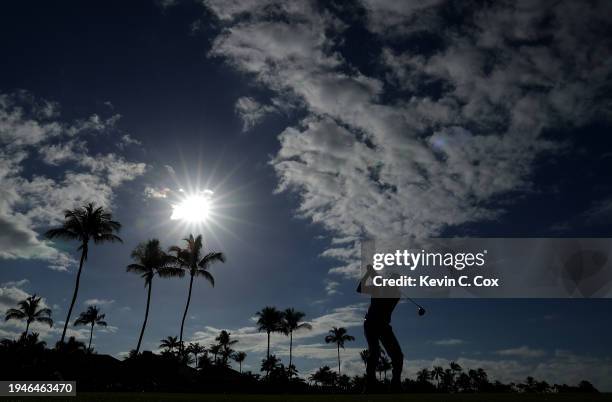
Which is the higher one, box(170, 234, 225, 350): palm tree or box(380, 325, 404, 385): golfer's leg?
box(170, 234, 225, 350): palm tree

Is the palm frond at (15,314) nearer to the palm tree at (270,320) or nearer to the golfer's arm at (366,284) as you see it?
the palm tree at (270,320)

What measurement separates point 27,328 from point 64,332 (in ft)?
128

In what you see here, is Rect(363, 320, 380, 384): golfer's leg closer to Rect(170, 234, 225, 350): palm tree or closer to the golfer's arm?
the golfer's arm

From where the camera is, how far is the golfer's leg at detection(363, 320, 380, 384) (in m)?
9.17

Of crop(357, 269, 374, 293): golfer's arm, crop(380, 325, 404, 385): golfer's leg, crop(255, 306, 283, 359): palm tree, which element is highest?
crop(255, 306, 283, 359): palm tree

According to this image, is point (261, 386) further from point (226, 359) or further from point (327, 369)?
point (327, 369)

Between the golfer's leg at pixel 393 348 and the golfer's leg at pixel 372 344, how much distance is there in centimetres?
14

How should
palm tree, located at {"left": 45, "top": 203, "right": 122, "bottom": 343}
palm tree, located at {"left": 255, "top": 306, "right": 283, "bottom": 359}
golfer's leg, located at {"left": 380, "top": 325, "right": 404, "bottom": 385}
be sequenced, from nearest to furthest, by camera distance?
golfer's leg, located at {"left": 380, "top": 325, "right": 404, "bottom": 385}, palm tree, located at {"left": 45, "top": 203, "right": 122, "bottom": 343}, palm tree, located at {"left": 255, "top": 306, "right": 283, "bottom": 359}

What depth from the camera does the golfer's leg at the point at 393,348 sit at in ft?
30.0

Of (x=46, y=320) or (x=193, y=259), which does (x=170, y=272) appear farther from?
(x=46, y=320)

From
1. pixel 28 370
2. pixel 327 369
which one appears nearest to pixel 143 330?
pixel 28 370

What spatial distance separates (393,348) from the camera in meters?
9.16

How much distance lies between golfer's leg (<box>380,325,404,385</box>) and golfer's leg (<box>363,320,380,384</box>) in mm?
136

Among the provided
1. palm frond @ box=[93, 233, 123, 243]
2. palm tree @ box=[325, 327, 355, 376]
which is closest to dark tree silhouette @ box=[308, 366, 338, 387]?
palm tree @ box=[325, 327, 355, 376]
